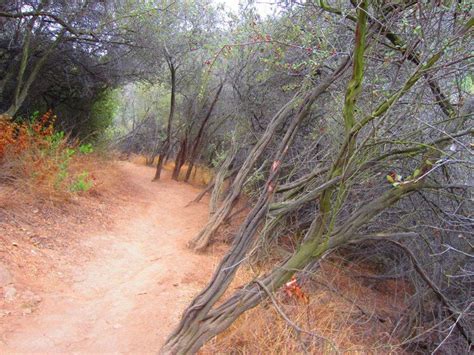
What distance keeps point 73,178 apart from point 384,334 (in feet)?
20.8

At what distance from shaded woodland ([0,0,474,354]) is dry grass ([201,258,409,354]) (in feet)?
0.68

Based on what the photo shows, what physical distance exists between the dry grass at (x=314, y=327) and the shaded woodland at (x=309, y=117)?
207mm

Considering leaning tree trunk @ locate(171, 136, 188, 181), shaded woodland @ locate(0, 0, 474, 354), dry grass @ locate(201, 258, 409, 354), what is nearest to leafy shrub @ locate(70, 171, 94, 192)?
shaded woodland @ locate(0, 0, 474, 354)

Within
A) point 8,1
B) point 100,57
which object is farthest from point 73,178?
point 100,57

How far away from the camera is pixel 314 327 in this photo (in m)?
4.00

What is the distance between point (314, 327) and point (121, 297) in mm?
2205

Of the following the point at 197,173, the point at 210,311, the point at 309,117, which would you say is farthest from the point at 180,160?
the point at 210,311

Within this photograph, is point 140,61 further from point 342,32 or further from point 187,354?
point 187,354

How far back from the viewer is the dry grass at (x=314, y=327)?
355 centimetres

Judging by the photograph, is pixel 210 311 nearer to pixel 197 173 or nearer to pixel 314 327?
pixel 314 327

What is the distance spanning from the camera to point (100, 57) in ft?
36.1

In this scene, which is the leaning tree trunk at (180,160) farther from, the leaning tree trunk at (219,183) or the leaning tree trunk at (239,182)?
the leaning tree trunk at (239,182)

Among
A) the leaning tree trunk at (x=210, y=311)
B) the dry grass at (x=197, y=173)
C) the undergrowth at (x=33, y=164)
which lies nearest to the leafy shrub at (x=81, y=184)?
the undergrowth at (x=33, y=164)

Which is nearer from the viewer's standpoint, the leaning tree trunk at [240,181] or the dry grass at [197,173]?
the leaning tree trunk at [240,181]
